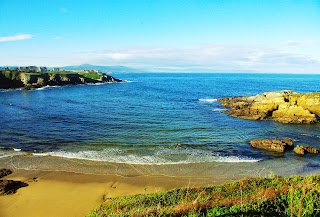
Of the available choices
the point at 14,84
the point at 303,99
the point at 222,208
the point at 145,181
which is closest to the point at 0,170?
the point at 145,181

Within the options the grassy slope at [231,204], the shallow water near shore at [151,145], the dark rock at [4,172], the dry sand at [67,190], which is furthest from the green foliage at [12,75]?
the grassy slope at [231,204]

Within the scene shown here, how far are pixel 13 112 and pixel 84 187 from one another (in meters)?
33.0

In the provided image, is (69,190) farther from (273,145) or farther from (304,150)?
(304,150)

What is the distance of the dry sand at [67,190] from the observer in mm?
11844

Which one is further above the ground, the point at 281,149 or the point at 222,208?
the point at 222,208

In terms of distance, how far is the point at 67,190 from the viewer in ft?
46.0

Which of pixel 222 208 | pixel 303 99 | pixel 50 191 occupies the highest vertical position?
pixel 303 99

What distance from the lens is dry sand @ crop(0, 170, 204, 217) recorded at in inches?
466

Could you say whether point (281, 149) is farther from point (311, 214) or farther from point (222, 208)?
point (222, 208)

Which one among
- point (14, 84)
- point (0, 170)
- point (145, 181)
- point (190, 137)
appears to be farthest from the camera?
point (14, 84)

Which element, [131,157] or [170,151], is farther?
[170,151]

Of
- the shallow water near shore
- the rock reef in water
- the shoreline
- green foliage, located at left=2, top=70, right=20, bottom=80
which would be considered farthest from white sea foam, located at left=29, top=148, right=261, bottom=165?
green foliage, located at left=2, top=70, right=20, bottom=80

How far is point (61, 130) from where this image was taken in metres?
27.0

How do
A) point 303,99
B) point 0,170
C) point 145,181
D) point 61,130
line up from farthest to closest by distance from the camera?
point 303,99, point 61,130, point 0,170, point 145,181
